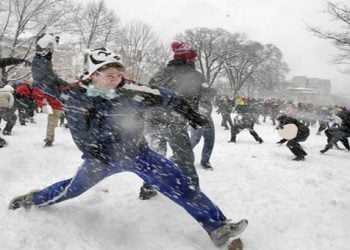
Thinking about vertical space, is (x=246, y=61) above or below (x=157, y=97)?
above

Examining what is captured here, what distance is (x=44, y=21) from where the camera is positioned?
22.5 metres

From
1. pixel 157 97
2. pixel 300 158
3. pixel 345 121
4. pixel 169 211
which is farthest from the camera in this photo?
pixel 345 121

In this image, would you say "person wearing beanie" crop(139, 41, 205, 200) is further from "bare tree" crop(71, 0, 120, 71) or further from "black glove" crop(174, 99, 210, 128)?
"bare tree" crop(71, 0, 120, 71)

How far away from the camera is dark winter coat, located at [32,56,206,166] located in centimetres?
267

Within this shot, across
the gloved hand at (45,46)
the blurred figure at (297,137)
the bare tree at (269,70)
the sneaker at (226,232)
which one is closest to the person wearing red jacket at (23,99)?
the blurred figure at (297,137)

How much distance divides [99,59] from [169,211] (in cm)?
189

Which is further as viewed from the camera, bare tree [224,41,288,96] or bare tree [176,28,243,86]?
bare tree [224,41,288,96]

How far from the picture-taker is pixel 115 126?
272 centimetres

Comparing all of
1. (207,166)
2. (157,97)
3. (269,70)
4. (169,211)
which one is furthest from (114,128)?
(269,70)

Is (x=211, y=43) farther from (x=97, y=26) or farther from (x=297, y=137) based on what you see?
(x=297, y=137)

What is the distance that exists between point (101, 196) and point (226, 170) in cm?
270

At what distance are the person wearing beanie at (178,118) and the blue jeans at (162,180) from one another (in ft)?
3.04

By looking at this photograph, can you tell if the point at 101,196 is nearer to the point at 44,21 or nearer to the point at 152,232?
the point at 152,232

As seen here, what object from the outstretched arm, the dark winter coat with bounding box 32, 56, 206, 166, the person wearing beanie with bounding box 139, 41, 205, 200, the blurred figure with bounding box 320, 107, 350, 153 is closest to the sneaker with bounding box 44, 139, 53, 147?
the person wearing beanie with bounding box 139, 41, 205, 200
